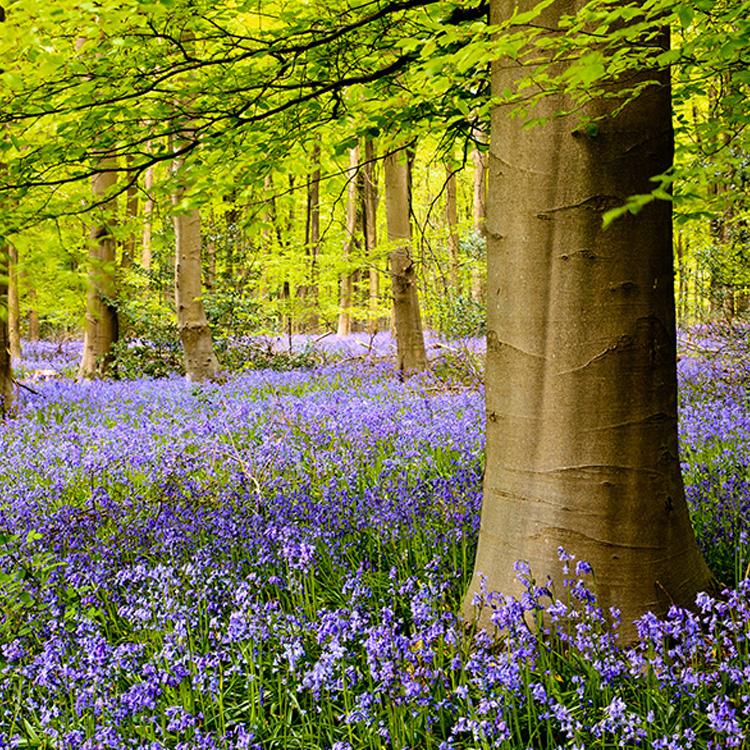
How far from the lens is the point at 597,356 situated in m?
2.49

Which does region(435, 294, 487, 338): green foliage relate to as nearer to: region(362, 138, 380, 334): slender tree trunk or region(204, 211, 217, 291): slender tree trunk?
region(362, 138, 380, 334): slender tree trunk

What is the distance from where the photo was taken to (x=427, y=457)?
206 inches

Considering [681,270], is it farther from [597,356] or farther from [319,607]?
[319,607]

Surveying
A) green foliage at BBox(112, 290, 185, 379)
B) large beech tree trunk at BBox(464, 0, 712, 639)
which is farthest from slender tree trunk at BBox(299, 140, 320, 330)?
green foliage at BBox(112, 290, 185, 379)

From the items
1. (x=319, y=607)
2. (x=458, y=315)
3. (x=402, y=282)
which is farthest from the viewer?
(x=458, y=315)

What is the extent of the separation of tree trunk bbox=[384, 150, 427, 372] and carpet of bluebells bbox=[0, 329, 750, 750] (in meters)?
3.71

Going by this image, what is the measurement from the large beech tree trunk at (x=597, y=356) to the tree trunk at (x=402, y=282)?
794 cm

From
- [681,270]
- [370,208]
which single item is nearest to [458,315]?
[681,270]

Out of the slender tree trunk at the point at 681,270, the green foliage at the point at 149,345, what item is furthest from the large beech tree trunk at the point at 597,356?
the green foliage at the point at 149,345

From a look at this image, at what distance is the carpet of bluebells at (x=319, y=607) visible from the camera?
2.06m

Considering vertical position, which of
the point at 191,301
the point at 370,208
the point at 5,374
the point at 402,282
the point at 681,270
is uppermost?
the point at 370,208

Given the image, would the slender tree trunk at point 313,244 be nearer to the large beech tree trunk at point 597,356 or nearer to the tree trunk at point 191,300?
the large beech tree trunk at point 597,356

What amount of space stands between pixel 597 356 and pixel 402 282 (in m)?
8.48

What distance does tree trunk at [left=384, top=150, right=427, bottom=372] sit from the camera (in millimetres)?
10688
